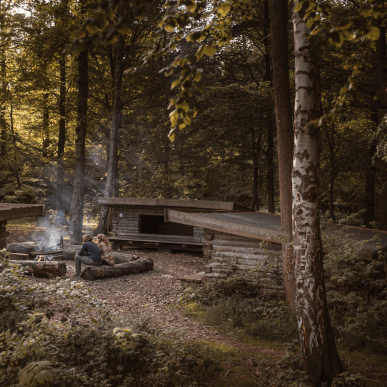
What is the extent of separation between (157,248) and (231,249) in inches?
327

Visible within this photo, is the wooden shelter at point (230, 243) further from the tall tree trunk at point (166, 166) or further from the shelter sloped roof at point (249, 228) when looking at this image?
the tall tree trunk at point (166, 166)

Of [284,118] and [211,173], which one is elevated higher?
[284,118]

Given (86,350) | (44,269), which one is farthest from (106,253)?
(86,350)

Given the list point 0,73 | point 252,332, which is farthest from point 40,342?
point 0,73

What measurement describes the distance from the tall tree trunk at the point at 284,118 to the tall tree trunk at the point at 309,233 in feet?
8.27

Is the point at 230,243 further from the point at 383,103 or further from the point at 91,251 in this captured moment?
the point at 383,103

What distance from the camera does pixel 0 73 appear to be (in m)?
20.1

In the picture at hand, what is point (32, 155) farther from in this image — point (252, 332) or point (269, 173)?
point (252, 332)

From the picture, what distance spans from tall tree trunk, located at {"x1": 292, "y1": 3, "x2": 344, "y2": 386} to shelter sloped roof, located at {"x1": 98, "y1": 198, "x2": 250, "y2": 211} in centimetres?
1018

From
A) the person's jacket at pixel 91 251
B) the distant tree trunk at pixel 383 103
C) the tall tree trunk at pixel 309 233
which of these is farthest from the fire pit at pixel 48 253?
the distant tree trunk at pixel 383 103

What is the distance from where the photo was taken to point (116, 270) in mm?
11188

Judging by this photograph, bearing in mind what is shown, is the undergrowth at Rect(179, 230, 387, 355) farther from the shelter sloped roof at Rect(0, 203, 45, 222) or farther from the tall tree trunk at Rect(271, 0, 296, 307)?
the shelter sloped roof at Rect(0, 203, 45, 222)

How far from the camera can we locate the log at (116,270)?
419 inches

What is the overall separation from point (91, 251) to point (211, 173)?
38.0 ft
